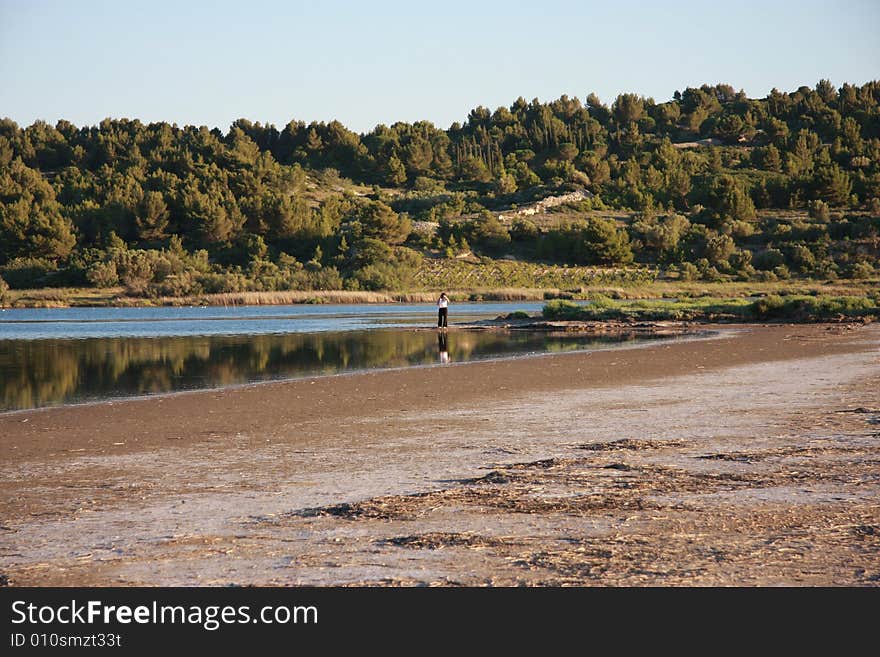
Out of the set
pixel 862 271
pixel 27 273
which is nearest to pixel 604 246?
pixel 862 271

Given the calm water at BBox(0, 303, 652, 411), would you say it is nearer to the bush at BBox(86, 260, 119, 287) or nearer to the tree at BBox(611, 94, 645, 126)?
the bush at BBox(86, 260, 119, 287)

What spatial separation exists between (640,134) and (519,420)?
113688 millimetres

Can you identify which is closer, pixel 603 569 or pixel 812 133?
pixel 603 569

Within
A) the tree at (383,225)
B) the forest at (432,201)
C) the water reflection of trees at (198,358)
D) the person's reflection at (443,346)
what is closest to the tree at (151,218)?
the forest at (432,201)

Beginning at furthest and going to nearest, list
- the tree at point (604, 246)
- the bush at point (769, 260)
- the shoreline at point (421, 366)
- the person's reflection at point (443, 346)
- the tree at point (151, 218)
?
the tree at point (151, 218)
the tree at point (604, 246)
the bush at point (769, 260)
the person's reflection at point (443, 346)
the shoreline at point (421, 366)

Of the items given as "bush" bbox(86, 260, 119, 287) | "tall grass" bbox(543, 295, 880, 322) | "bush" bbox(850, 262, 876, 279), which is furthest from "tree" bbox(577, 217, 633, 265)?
"bush" bbox(86, 260, 119, 287)

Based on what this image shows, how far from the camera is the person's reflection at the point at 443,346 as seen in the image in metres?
22.8

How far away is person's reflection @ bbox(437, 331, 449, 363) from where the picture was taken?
2283 centimetres

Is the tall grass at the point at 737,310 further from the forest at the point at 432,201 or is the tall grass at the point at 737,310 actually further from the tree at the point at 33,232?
the tree at the point at 33,232

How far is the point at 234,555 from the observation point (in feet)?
20.5

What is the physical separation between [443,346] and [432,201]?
220 ft

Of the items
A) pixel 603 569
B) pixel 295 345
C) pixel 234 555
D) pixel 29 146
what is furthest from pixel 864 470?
pixel 29 146

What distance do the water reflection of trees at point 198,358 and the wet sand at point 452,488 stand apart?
2438 mm
